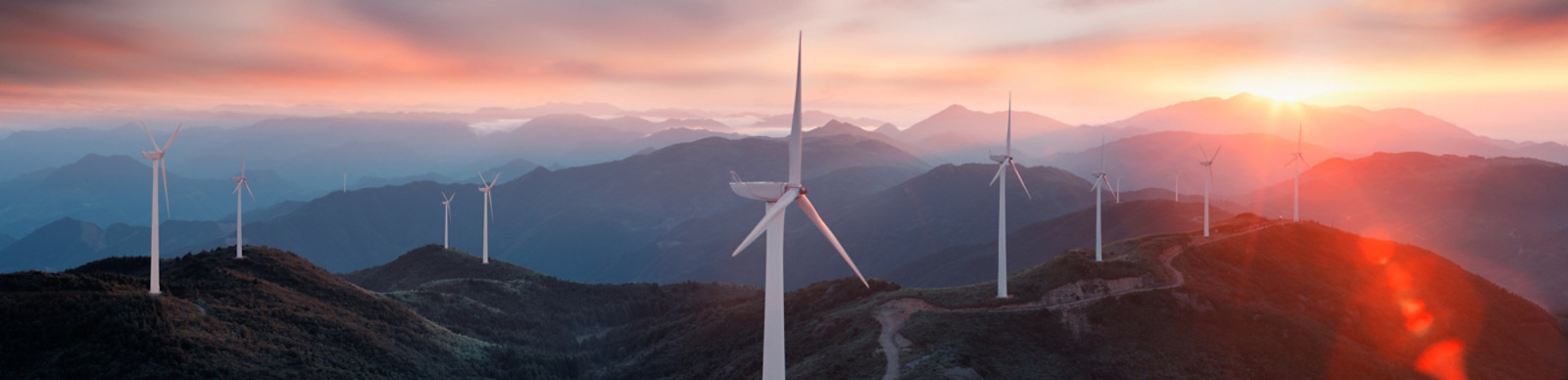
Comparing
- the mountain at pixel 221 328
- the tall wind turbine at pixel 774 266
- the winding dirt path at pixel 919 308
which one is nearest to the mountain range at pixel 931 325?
the mountain at pixel 221 328

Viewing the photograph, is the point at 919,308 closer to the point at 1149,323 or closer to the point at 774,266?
the point at 1149,323

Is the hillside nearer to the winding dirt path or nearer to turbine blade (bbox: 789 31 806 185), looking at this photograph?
the winding dirt path

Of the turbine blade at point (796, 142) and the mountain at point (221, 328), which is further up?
the turbine blade at point (796, 142)

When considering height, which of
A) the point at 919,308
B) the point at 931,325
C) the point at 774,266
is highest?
the point at 774,266

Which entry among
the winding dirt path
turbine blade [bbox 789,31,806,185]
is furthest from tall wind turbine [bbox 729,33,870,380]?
the winding dirt path

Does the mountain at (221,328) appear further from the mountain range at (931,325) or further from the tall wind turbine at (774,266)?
the tall wind turbine at (774,266)

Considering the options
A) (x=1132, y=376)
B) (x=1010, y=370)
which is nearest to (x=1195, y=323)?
(x=1132, y=376)

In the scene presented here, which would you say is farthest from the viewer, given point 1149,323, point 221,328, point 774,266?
point 1149,323

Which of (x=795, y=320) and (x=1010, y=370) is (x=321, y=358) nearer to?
(x=795, y=320)

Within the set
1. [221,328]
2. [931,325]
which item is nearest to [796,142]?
[931,325]
